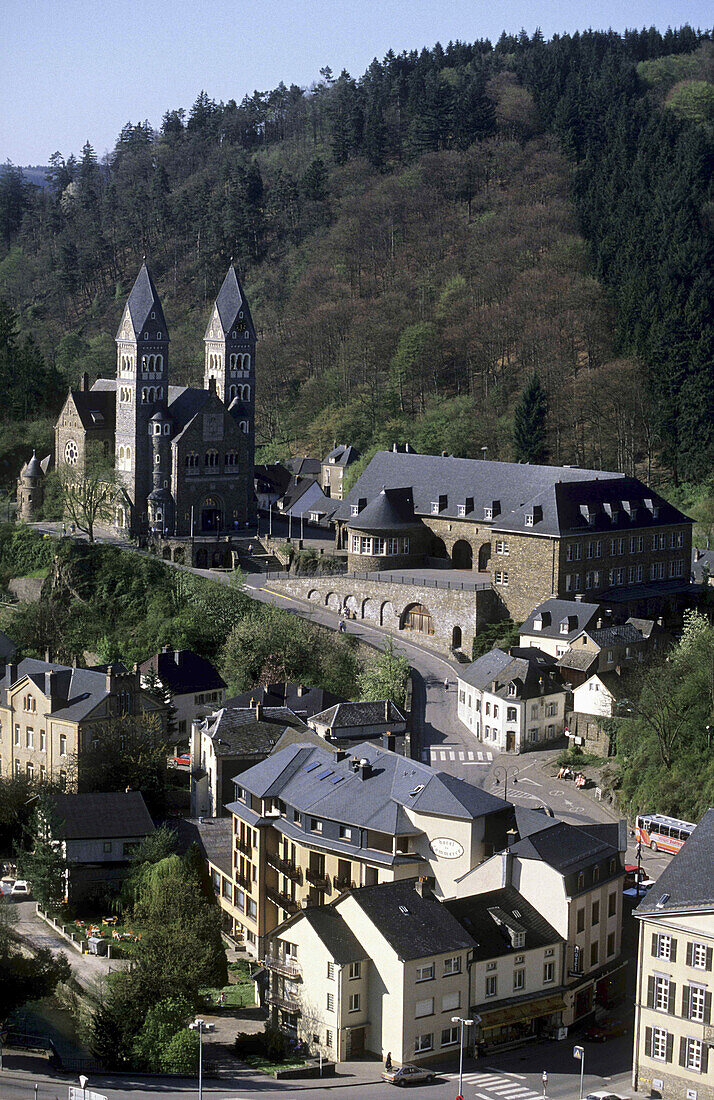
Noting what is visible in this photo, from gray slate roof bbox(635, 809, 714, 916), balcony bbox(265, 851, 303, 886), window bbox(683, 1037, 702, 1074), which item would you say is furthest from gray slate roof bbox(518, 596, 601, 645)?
window bbox(683, 1037, 702, 1074)

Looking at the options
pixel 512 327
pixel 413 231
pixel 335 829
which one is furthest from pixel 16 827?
pixel 413 231

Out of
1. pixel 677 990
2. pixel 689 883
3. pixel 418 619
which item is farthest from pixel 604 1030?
pixel 418 619

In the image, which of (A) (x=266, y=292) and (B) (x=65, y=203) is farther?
(B) (x=65, y=203)

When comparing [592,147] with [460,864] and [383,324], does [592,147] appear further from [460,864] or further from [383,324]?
[460,864]

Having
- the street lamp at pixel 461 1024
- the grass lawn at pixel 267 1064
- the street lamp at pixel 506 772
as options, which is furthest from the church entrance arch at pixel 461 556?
the grass lawn at pixel 267 1064

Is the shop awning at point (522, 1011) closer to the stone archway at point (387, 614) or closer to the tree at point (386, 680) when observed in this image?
the tree at point (386, 680)
